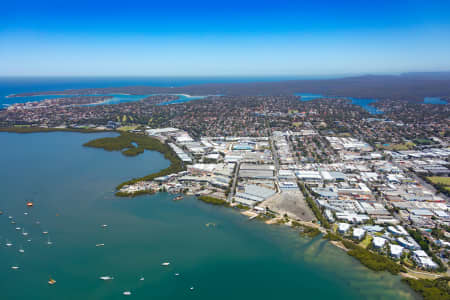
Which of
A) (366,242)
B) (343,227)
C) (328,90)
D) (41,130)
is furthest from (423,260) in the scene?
(328,90)

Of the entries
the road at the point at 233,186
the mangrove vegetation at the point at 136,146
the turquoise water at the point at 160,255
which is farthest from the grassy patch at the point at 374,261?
the mangrove vegetation at the point at 136,146

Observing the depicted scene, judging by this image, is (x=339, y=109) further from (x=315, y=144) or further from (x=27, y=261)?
(x=27, y=261)

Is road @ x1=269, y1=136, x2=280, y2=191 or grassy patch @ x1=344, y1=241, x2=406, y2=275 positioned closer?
grassy patch @ x1=344, y1=241, x2=406, y2=275

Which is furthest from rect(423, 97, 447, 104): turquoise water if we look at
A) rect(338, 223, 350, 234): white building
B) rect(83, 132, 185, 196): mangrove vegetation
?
rect(338, 223, 350, 234): white building

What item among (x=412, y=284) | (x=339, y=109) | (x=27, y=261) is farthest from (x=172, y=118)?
(x=412, y=284)

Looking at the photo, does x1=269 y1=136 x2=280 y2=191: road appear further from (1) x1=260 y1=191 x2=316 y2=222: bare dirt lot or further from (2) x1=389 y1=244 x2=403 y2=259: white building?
(2) x1=389 y1=244 x2=403 y2=259: white building
